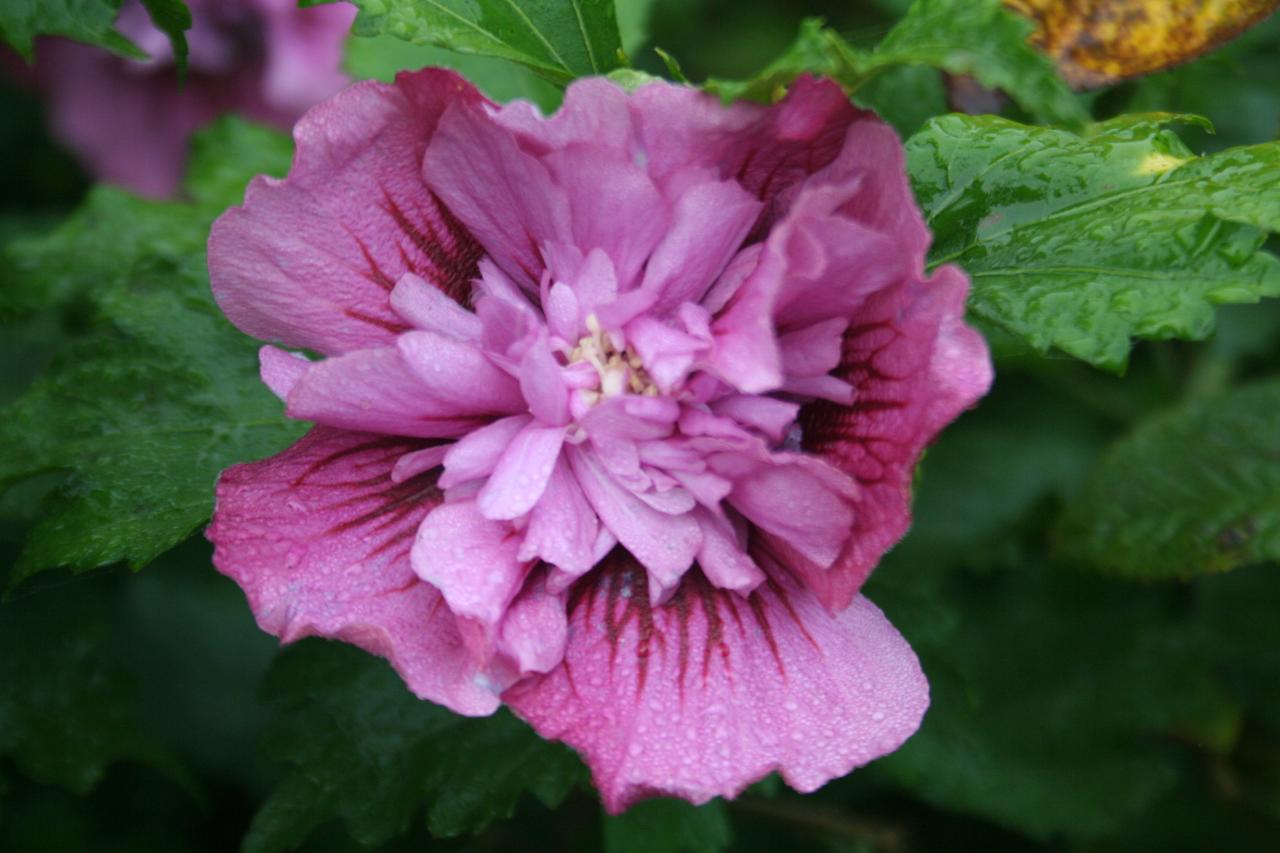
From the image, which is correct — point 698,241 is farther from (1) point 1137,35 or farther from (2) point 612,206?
(1) point 1137,35

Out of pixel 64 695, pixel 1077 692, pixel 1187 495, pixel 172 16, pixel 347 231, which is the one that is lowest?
pixel 1077 692

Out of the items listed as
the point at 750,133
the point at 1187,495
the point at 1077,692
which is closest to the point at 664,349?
the point at 750,133

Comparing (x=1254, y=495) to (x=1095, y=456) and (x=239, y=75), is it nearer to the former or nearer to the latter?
(x=1095, y=456)

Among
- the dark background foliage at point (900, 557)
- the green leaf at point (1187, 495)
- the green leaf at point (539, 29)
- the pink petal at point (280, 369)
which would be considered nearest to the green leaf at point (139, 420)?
the dark background foliage at point (900, 557)

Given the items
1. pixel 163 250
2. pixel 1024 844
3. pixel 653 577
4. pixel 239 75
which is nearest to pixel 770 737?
pixel 653 577

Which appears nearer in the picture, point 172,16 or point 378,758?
point 172,16
